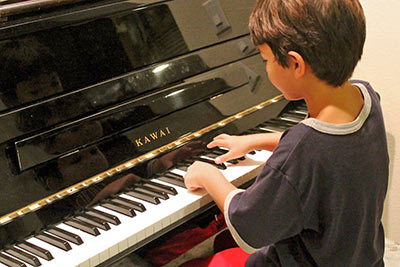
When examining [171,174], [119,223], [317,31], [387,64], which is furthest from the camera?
[387,64]

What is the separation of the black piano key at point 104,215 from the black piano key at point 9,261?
24cm

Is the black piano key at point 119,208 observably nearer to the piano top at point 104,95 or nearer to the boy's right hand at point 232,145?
the piano top at point 104,95

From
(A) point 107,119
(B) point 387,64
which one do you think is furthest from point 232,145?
(B) point 387,64

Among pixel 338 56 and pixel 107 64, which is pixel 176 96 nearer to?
pixel 107 64

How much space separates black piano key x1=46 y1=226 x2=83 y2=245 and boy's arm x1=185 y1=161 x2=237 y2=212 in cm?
33

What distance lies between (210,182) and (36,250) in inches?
17.9

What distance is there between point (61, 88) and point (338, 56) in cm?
75

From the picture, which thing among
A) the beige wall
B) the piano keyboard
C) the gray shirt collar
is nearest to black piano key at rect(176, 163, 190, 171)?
the piano keyboard

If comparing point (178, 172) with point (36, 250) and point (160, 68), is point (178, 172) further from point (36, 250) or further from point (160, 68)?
point (36, 250)

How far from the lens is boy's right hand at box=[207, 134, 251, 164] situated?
1651 millimetres

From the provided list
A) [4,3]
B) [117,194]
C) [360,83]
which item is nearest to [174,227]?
[117,194]

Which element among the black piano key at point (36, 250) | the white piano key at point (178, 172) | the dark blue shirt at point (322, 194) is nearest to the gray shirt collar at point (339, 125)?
the dark blue shirt at point (322, 194)

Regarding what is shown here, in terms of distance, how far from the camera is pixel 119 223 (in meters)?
1.41

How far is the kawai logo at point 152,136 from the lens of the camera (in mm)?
1618
